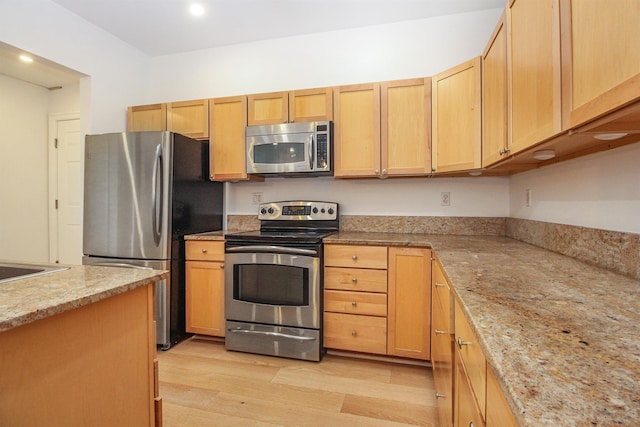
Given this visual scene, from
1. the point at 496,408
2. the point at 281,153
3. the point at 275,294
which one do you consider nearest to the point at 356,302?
the point at 275,294

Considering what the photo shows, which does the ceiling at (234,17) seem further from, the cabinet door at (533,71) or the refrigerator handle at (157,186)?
the cabinet door at (533,71)

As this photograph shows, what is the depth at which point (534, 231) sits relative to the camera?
1974 mm

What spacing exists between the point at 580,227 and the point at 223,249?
2.26 m

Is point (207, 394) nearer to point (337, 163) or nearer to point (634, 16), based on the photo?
point (337, 163)

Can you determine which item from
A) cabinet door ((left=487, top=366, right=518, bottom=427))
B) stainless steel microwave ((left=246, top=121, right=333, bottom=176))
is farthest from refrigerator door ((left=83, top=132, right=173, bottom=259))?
cabinet door ((left=487, top=366, right=518, bottom=427))

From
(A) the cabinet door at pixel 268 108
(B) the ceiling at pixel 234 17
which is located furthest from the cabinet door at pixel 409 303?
(B) the ceiling at pixel 234 17

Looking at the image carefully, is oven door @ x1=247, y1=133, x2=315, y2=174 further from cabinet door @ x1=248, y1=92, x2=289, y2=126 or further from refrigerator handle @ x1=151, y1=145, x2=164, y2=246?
refrigerator handle @ x1=151, y1=145, x2=164, y2=246

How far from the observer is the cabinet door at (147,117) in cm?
295

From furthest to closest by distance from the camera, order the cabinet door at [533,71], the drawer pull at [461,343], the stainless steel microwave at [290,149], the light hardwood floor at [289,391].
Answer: the stainless steel microwave at [290,149] → the light hardwood floor at [289,391] → the cabinet door at [533,71] → the drawer pull at [461,343]

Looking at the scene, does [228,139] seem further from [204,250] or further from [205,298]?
[205,298]

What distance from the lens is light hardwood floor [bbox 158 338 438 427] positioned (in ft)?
5.58

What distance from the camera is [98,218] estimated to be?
2576 mm

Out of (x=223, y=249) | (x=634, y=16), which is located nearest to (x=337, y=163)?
(x=223, y=249)

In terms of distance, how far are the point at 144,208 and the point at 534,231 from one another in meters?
2.72
